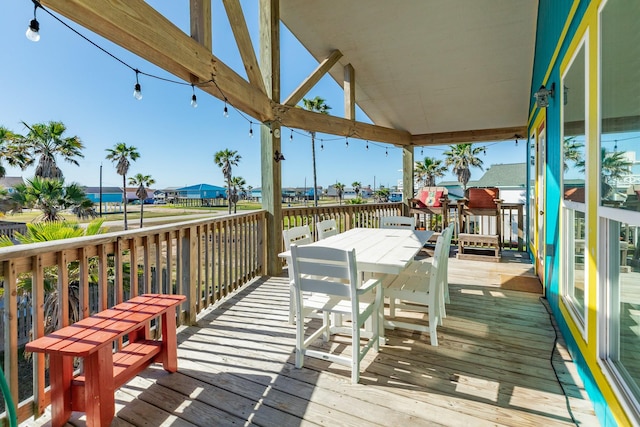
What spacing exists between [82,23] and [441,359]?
3.25 meters

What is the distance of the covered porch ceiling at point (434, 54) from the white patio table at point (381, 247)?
303 cm

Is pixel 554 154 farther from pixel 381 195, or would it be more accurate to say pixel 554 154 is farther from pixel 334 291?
pixel 381 195

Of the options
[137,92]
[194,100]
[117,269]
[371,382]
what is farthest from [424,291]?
[137,92]

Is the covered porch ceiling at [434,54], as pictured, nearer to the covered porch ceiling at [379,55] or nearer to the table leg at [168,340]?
the covered porch ceiling at [379,55]

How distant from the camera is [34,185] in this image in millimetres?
10141

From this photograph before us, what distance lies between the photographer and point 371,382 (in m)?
2.08

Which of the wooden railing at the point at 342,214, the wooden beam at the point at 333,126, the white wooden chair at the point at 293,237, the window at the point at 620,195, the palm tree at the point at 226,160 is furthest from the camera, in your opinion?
the palm tree at the point at 226,160

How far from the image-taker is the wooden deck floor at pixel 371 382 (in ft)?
5.79

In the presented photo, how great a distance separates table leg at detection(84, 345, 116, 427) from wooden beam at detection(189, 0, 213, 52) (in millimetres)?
2638

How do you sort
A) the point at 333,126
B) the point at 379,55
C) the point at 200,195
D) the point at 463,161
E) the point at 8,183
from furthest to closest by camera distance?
1. the point at 200,195
2. the point at 463,161
3. the point at 8,183
4. the point at 333,126
5. the point at 379,55

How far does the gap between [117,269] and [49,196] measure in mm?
10567

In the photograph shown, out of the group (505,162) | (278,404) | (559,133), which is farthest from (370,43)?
(505,162)

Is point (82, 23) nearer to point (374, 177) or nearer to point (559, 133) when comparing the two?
point (559, 133)

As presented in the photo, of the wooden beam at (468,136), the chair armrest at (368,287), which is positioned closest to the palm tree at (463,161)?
the wooden beam at (468,136)
